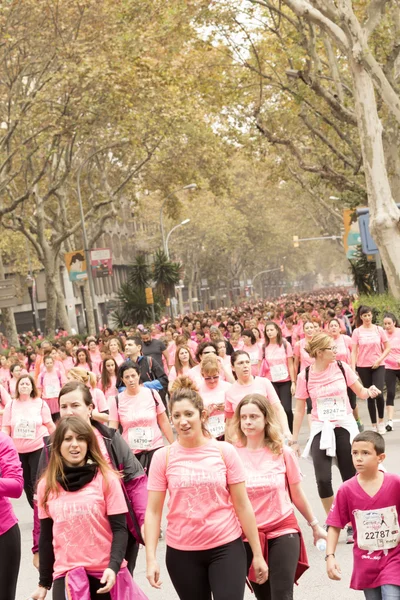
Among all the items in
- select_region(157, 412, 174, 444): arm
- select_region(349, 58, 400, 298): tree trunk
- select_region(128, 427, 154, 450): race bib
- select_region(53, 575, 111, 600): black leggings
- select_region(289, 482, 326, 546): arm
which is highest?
select_region(349, 58, 400, 298): tree trunk

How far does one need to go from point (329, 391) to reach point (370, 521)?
10.5 feet

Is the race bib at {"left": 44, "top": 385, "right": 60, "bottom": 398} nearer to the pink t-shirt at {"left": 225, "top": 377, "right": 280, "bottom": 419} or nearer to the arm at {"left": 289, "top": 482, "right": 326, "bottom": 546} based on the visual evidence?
the pink t-shirt at {"left": 225, "top": 377, "right": 280, "bottom": 419}

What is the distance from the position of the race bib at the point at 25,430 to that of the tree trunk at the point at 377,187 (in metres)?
11.7

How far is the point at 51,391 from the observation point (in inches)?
584

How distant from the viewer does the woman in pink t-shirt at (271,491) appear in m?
5.65

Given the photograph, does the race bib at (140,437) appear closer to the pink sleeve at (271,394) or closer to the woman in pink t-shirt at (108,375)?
the pink sleeve at (271,394)

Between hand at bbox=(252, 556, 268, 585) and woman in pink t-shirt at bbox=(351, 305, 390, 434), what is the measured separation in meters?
8.05

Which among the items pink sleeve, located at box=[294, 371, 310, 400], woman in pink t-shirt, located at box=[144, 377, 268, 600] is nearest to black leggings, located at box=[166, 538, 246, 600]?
woman in pink t-shirt, located at box=[144, 377, 268, 600]

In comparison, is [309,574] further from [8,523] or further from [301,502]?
[8,523]

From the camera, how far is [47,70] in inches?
1095

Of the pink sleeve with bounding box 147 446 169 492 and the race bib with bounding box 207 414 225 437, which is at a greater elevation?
the pink sleeve with bounding box 147 446 169 492

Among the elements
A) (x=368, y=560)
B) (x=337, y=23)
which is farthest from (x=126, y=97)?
(x=368, y=560)

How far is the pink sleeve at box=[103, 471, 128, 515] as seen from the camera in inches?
199

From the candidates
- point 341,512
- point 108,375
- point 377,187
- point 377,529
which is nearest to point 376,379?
point 108,375
